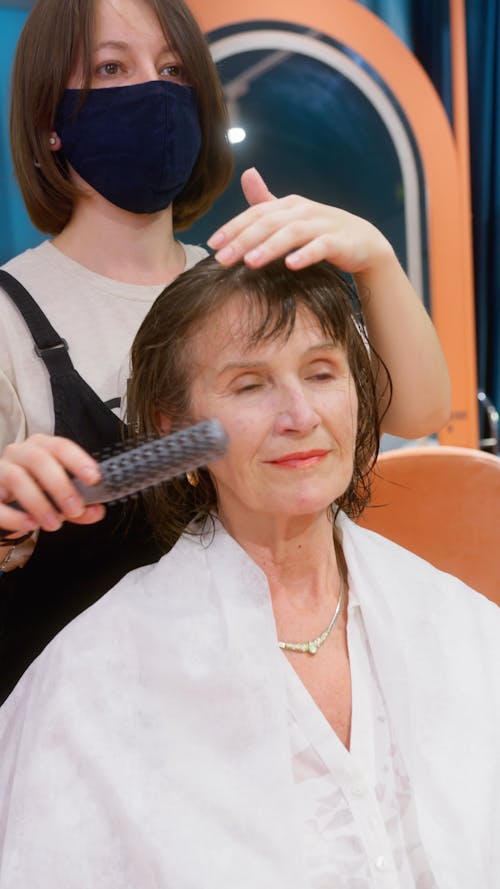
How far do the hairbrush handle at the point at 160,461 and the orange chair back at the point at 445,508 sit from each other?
3.22 feet

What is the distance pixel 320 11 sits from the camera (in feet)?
9.87

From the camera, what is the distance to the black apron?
137cm

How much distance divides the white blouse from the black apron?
0.35 metres

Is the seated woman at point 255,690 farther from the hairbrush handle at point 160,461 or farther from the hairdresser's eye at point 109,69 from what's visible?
the hairdresser's eye at point 109,69

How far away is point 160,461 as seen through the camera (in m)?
0.78

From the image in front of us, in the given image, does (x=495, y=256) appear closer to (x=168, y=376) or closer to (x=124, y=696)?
(x=168, y=376)

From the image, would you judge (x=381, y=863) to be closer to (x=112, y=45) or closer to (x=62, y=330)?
(x=62, y=330)

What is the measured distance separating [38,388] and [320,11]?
2.24 m

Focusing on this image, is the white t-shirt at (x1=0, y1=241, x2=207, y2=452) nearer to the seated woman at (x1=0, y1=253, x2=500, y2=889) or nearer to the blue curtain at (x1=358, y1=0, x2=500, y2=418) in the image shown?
the seated woman at (x1=0, y1=253, x2=500, y2=889)

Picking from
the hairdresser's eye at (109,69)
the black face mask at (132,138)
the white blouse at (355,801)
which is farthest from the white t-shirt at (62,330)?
the white blouse at (355,801)

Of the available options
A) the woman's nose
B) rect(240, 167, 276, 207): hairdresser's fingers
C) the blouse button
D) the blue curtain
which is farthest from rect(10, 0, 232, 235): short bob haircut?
the blue curtain

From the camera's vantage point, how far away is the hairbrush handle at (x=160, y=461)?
0.79 meters

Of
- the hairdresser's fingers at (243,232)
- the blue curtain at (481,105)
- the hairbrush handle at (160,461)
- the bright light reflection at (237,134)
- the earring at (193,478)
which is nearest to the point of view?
the hairbrush handle at (160,461)

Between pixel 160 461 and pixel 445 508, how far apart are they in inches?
44.3
